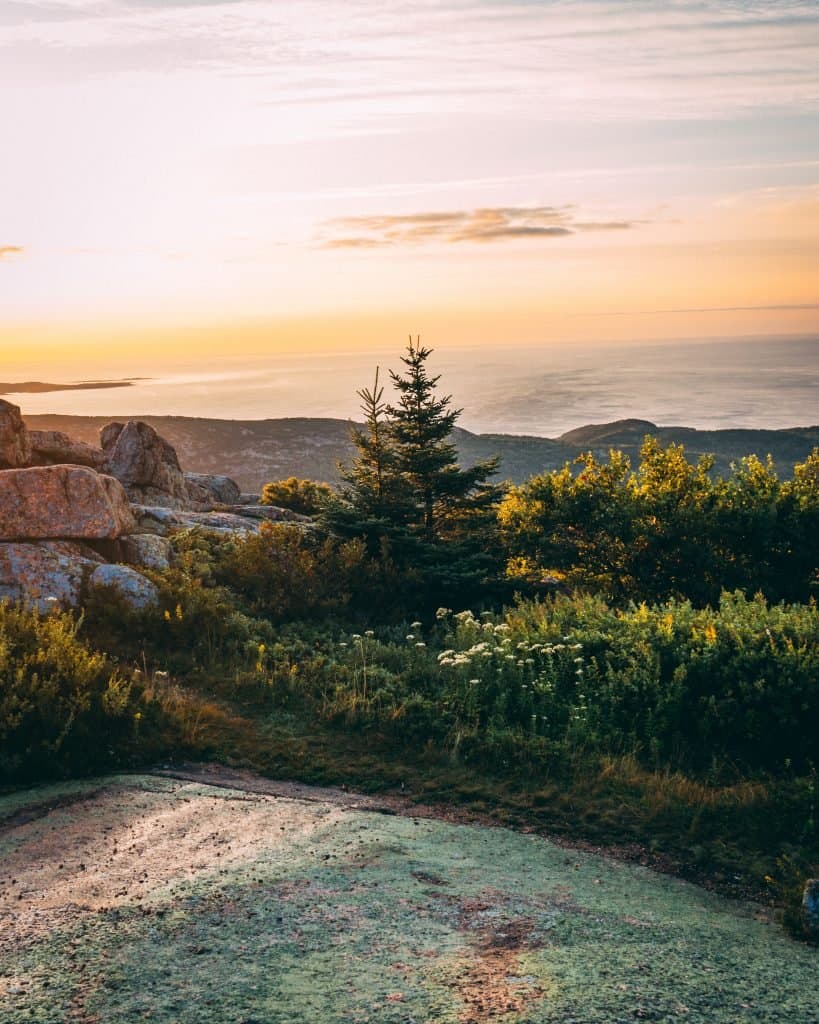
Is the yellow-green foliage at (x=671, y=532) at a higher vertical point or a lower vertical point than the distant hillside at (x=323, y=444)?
lower

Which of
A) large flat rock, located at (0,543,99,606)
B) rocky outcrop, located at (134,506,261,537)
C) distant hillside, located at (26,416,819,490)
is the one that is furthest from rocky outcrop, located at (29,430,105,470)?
distant hillside, located at (26,416,819,490)

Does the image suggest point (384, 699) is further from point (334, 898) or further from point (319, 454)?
point (319, 454)

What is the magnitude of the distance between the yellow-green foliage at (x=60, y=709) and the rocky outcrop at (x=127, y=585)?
3506 millimetres

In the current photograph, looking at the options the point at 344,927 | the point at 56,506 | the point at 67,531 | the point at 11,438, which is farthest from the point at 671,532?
the point at 344,927

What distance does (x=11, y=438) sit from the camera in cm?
1955

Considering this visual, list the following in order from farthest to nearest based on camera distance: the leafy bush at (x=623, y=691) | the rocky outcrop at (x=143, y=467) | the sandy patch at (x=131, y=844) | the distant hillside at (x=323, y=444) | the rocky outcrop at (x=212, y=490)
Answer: the distant hillside at (x=323, y=444) → the rocky outcrop at (x=212, y=490) → the rocky outcrop at (x=143, y=467) → the leafy bush at (x=623, y=691) → the sandy patch at (x=131, y=844)

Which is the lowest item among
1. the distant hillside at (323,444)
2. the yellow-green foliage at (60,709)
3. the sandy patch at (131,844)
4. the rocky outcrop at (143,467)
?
the sandy patch at (131,844)

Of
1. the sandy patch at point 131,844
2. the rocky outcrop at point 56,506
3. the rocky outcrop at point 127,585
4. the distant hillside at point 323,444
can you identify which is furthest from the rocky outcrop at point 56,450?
the distant hillside at point 323,444

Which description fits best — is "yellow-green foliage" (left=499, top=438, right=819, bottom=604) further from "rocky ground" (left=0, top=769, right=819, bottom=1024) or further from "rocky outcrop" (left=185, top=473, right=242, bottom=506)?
"rocky outcrop" (left=185, top=473, right=242, bottom=506)

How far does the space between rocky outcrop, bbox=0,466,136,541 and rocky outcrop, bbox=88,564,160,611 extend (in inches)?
53.7

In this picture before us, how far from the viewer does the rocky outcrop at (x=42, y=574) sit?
14.6m

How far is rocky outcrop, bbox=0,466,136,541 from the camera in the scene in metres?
15.9

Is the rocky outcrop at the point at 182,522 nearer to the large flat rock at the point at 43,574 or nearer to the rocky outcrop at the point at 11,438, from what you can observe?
the rocky outcrop at the point at 11,438

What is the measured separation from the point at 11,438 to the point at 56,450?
10.8ft
